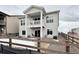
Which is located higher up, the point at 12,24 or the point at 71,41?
the point at 12,24

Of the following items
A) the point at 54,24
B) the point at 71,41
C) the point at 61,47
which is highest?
the point at 54,24

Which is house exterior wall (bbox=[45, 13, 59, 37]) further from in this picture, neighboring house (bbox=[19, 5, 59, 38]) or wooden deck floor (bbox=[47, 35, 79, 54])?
wooden deck floor (bbox=[47, 35, 79, 54])

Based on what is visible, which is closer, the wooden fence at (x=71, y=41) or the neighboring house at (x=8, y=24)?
the wooden fence at (x=71, y=41)

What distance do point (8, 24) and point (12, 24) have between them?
96 mm

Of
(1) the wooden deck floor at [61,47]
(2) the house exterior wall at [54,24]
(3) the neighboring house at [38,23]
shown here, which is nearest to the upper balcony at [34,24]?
(3) the neighboring house at [38,23]

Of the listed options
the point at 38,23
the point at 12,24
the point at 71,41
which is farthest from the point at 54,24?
the point at 12,24

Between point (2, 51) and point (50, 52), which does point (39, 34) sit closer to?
point (50, 52)

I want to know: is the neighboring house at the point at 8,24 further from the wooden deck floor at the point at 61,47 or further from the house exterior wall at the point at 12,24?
the wooden deck floor at the point at 61,47

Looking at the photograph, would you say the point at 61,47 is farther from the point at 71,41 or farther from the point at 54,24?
the point at 54,24

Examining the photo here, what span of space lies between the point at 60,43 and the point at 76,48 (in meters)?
0.33

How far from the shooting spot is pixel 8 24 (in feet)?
7.91

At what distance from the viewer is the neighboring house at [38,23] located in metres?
2.27
